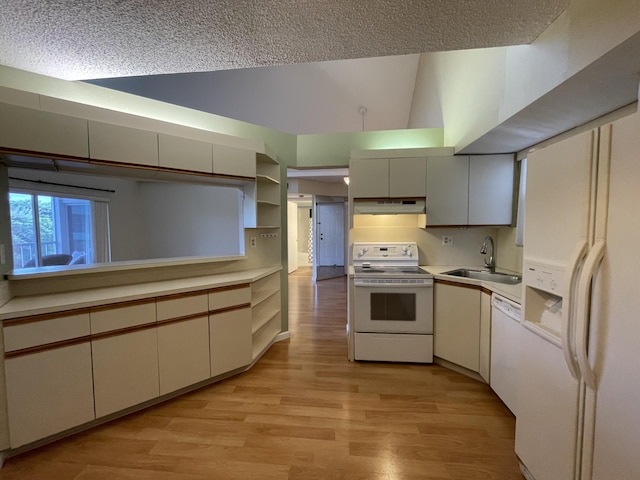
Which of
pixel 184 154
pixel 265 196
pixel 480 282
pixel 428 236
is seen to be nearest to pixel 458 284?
pixel 480 282

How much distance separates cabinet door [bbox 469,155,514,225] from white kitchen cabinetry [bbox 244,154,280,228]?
2.08 metres

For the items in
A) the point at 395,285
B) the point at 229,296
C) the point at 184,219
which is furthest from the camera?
the point at 184,219

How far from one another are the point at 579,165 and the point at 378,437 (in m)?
1.83

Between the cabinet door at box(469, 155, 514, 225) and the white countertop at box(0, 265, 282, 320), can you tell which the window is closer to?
the white countertop at box(0, 265, 282, 320)

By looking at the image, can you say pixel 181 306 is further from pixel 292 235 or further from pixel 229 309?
pixel 292 235

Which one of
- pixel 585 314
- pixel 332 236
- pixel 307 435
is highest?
pixel 332 236

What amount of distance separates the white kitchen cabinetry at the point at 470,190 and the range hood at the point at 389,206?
0.39 feet

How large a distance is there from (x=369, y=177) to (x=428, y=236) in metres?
1.01

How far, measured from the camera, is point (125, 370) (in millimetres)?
1912

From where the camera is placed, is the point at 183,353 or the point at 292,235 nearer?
the point at 183,353

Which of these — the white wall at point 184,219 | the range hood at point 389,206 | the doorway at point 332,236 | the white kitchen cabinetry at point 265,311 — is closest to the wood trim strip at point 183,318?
the white kitchen cabinetry at point 265,311

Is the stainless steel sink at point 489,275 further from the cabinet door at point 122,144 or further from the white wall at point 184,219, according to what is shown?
the cabinet door at point 122,144

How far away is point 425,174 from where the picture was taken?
9.50ft

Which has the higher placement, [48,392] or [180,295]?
[180,295]
